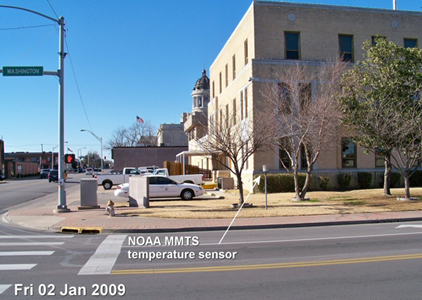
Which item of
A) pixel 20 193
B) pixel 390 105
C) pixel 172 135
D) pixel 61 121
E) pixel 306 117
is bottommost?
pixel 20 193

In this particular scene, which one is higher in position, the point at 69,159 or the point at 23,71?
the point at 23,71

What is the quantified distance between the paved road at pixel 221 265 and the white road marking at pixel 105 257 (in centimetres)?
2

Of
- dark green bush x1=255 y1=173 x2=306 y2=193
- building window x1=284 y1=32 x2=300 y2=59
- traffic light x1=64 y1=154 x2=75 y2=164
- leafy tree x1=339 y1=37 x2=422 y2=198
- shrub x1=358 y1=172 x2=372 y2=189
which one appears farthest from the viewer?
shrub x1=358 y1=172 x2=372 y2=189

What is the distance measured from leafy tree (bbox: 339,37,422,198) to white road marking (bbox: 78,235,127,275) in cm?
1339

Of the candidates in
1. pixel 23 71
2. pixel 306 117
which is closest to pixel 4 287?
pixel 23 71

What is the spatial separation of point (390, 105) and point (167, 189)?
12.4 m

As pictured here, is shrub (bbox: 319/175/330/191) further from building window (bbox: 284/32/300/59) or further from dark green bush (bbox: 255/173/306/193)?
building window (bbox: 284/32/300/59)

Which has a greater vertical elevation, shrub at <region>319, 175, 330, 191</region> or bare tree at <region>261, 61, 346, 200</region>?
bare tree at <region>261, 61, 346, 200</region>

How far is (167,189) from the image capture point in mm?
22031

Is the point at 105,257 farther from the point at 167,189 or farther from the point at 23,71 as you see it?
the point at 167,189

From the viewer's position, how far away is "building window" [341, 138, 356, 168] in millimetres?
27422

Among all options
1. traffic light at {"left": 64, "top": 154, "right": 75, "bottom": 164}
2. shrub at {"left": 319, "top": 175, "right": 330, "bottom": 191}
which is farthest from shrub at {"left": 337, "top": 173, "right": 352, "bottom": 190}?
traffic light at {"left": 64, "top": 154, "right": 75, "bottom": 164}

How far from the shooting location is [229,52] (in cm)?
3247

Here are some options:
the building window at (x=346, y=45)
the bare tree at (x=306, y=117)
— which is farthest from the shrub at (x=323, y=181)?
the building window at (x=346, y=45)
